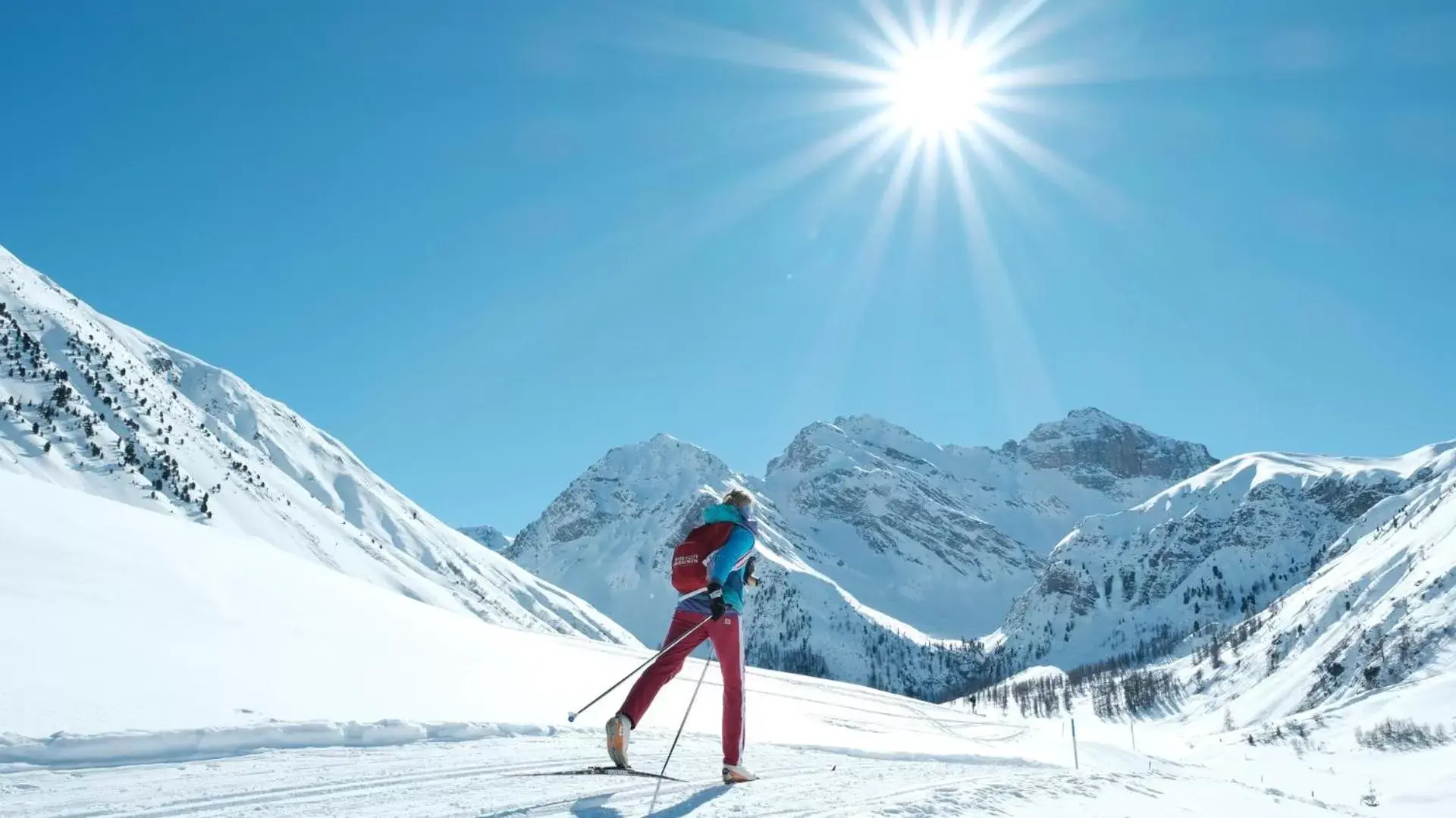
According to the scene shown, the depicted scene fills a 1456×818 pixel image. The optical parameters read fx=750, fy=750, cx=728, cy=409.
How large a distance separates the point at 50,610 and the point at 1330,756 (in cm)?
7549

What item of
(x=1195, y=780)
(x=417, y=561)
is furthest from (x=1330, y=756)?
(x=417, y=561)

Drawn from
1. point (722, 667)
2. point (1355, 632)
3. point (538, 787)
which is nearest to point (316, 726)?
point (538, 787)

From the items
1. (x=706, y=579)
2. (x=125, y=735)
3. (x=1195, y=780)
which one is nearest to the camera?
(x=125, y=735)

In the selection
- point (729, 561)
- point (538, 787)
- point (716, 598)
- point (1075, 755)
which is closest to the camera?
point (538, 787)

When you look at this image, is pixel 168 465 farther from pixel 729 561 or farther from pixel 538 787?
pixel 729 561

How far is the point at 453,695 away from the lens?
31.0 feet

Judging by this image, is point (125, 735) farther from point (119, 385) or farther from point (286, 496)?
point (119, 385)

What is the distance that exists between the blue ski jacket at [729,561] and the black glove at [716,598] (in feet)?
0.16

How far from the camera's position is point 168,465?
136000 millimetres

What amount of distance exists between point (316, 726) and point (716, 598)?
3.74 meters

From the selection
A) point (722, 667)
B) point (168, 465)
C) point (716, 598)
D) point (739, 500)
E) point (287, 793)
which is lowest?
point (287, 793)

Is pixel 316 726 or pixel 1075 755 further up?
pixel 316 726

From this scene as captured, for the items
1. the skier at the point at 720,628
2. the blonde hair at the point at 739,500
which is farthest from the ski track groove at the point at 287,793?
the blonde hair at the point at 739,500

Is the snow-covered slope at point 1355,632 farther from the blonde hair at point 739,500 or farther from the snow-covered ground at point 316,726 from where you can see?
the blonde hair at point 739,500
